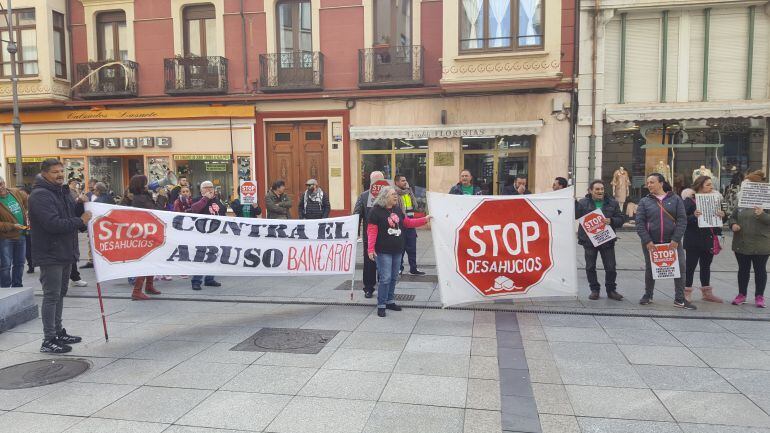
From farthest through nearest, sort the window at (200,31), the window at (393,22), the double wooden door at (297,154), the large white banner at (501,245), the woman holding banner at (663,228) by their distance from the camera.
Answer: the window at (200,31), the double wooden door at (297,154), the window at (393,22), the woman holding banner at (663,228), the large white banner at (501,245)

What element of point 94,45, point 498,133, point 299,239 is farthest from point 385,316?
point 94,45

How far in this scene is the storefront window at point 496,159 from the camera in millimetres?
15781

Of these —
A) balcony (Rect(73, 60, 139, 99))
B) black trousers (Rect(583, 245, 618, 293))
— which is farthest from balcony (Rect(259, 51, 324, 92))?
black trousers (Rect(583, 245, 618, 293))

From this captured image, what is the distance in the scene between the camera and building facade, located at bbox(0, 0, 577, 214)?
1503 cm

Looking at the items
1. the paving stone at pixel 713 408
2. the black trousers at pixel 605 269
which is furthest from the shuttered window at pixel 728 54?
the paving stone at pixel 713 408

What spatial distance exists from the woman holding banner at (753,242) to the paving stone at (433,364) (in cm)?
452

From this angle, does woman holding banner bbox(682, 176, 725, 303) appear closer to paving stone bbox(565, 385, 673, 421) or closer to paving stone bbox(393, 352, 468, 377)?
paving stone bbox(565, 385, 673, 421)

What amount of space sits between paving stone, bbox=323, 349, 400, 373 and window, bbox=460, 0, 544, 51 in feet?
39.2

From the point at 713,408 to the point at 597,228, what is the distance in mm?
3702

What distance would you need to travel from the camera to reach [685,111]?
48.0 feet

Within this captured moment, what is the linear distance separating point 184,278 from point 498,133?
388 inches

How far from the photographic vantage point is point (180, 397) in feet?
14.0

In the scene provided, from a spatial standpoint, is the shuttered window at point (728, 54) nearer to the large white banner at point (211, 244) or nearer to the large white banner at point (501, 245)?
the large white banner at point (501, 245)

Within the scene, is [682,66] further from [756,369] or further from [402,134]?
[756,369]
